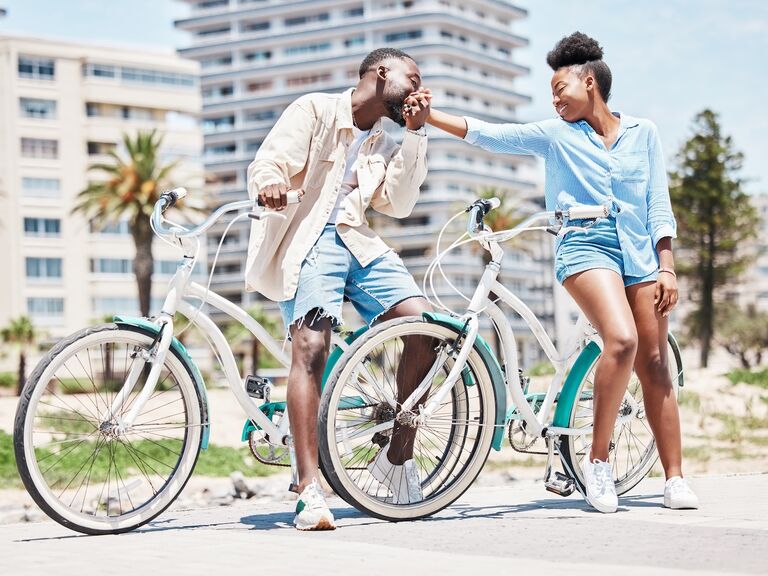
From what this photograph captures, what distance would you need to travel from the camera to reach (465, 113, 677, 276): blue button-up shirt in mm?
5461

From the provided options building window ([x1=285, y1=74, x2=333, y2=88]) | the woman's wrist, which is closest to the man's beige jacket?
the woman's wrist

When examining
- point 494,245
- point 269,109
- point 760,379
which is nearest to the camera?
point 494,245

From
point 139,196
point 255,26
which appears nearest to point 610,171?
point 139,196

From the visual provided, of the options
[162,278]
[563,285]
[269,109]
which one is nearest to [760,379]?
[563,285]

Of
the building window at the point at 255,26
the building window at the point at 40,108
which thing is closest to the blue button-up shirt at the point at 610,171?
the building window at the point at 40,108

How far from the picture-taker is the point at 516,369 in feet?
18.0

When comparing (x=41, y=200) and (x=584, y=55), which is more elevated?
(x=41, y=200)

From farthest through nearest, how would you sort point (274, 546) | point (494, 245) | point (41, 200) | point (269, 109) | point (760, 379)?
point (269, 109), point (41, 200), point (760, 379), point (494, 245), point (274, 546)

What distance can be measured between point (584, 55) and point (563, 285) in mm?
1020

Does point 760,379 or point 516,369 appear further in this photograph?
point 760,379

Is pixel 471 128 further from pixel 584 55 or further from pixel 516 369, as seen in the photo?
pixel 516 369

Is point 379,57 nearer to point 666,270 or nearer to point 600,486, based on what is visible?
point 666,270

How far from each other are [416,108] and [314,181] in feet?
1.75

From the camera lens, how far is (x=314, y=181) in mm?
5281
